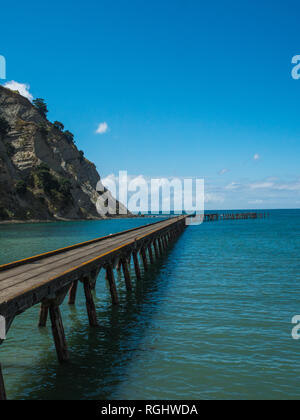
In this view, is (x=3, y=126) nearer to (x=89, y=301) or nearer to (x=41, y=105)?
(x=41, y=105)

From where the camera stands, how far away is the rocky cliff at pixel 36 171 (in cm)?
8544

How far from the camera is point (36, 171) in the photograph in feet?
322

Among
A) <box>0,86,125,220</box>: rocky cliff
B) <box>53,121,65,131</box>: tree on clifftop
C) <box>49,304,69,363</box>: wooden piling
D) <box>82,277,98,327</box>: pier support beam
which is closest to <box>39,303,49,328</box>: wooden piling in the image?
<box>82,277,98,327</box>: pier support beam

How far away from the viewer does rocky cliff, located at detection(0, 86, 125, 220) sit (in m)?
85.4

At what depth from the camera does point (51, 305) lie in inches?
367

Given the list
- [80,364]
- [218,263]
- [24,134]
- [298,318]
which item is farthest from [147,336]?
[24,134]

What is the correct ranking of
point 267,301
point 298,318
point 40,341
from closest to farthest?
1. point 40,341
2. point 298,318
3. point 267,301

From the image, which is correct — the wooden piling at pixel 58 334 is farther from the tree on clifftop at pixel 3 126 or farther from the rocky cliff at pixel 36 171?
the tree on clifftop at pixel 3 126

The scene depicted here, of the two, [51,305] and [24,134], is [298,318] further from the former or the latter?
[24,134]

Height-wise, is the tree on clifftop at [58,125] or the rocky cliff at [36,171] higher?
the tree on clifftop at [58,125]

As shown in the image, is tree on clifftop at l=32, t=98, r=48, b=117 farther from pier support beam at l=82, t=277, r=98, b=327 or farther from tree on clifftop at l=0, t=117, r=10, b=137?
pier support beam at l=82, t=277, r=98, b=327

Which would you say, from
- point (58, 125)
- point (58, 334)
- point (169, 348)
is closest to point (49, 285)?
point (58, 334)

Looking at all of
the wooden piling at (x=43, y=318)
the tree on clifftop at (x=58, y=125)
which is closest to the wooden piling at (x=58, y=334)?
the wooden piling at (x=43, y=318)
